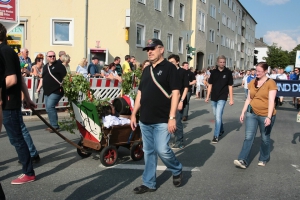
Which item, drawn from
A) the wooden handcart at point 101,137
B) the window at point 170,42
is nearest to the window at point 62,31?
the window at point 170,42

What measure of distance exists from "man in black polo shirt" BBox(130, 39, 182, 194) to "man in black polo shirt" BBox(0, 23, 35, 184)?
1.55 metres

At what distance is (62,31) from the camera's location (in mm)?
20672

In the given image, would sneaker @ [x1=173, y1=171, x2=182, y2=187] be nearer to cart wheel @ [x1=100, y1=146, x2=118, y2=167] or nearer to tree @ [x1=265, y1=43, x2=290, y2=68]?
cart wheel @ [x1=100, y1=146, x2=118, y2=167]

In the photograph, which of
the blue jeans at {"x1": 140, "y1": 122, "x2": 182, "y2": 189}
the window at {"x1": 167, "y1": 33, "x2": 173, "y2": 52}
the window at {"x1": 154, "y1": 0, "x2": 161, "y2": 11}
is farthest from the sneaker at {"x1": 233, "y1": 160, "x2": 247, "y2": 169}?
the window at {"x1": 167, "y1": 33, "x2": 173, "y2": 52}

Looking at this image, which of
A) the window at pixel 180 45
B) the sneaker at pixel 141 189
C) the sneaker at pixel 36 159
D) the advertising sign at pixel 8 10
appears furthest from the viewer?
the window at pixel 180 45

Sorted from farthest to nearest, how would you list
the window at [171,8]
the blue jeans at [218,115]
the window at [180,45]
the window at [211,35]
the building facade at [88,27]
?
the window at [211,35] → the window at [180,45] → the window at [171,8] → the building facade at [88,27] → the blue jeans at [218,115]

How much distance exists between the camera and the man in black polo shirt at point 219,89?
26.0 ft

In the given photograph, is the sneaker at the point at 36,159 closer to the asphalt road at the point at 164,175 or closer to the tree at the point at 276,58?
the asphalt road at the point at 164,175

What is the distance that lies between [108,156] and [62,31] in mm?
16398

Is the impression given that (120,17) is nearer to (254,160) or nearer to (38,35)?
(38,35)

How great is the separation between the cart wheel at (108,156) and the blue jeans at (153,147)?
1206 mm

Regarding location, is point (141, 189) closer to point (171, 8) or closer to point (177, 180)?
point (177, 180)

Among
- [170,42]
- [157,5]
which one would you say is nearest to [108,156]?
[157,5]

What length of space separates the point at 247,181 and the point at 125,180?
5.95 feet
